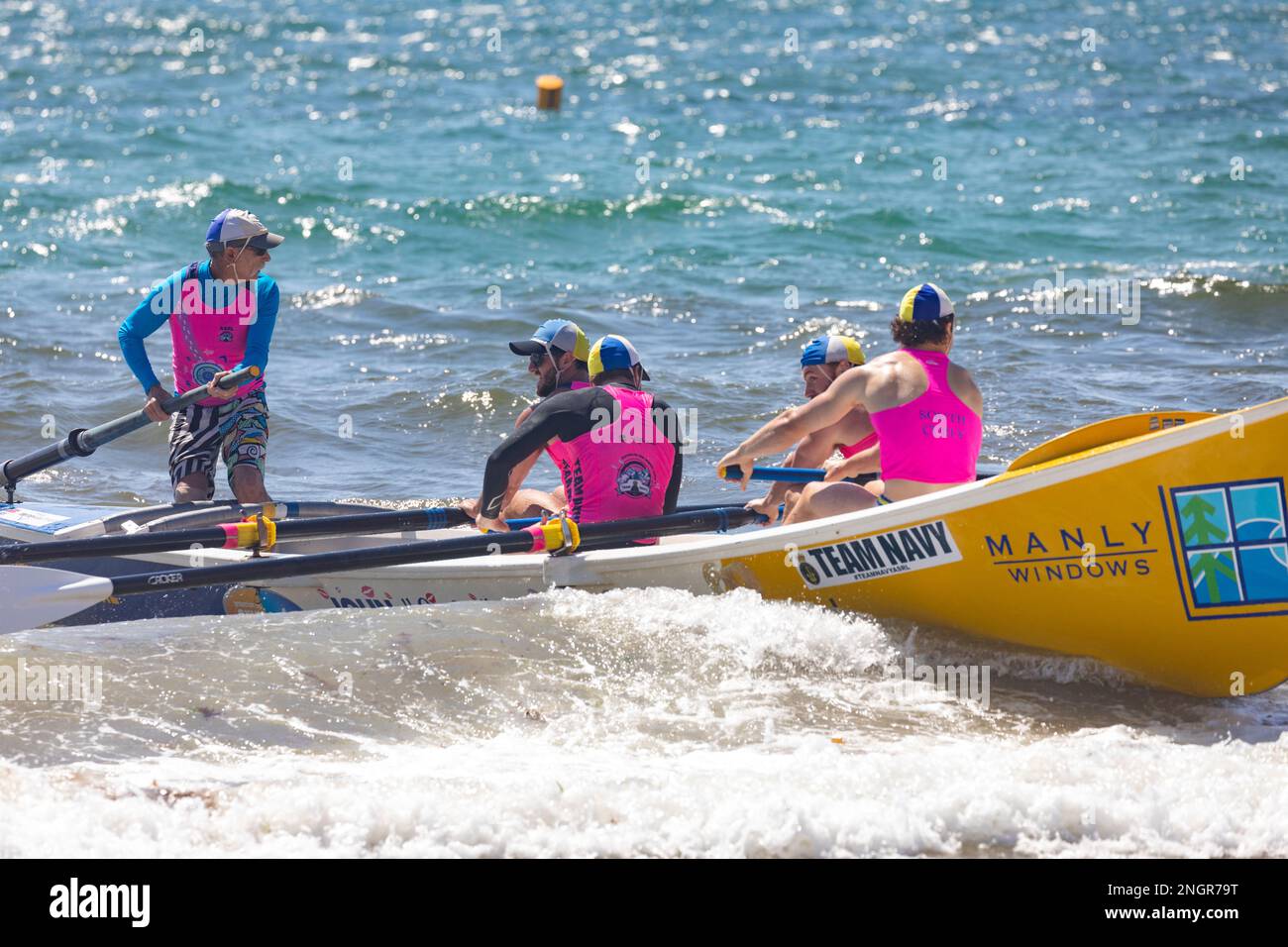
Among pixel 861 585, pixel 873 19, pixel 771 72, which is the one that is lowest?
pixel 861 585

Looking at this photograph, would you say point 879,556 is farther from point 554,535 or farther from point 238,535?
point 238,535

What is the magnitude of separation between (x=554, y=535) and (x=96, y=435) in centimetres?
288

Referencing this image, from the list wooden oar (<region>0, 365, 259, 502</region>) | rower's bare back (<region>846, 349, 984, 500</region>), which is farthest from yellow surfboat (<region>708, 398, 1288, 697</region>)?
wooden oar (<region>0, 365, 259, 502</region>)

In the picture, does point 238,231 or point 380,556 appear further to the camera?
point 238,231

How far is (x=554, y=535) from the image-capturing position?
7.12m

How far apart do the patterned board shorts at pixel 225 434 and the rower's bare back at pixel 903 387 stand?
3319 mm

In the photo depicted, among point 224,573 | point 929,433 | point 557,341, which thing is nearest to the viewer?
point 224,573

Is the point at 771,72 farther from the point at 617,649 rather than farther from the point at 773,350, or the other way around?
the point at 617,649

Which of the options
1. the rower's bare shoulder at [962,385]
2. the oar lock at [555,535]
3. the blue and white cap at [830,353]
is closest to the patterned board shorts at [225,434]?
the oar lock at [555,535]

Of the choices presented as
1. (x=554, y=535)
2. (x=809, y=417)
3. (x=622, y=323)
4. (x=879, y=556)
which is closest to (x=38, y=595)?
(x=554, y=535)

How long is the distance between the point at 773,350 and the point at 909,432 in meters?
7.10

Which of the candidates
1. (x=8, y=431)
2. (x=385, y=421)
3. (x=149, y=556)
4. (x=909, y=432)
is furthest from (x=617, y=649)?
(x=8, y=431)

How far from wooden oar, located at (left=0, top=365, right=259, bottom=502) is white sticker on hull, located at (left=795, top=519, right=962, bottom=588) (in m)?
3.05

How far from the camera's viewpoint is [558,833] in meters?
5.15
